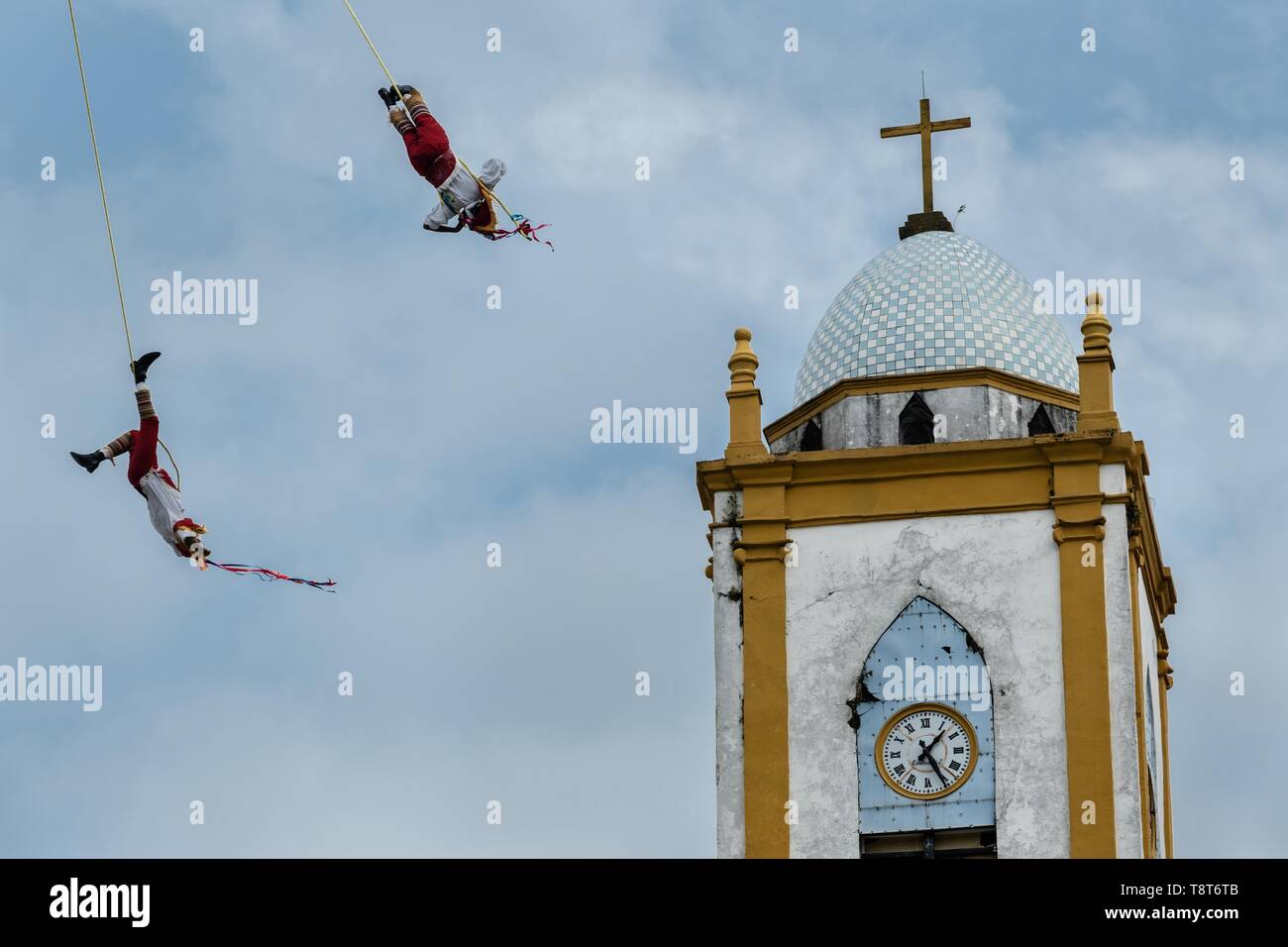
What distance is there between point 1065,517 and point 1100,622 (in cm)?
128

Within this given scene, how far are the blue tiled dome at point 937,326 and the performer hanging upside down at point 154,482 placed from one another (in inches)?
471

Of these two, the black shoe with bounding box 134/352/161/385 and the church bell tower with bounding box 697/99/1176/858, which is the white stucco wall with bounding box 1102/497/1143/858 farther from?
the black shoe with bounding box 134/352/161/385

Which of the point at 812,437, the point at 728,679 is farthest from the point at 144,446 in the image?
the point at 812,437

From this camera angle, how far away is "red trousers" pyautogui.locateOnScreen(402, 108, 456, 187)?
105 feet

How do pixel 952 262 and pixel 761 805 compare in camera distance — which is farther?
pixel 952 262

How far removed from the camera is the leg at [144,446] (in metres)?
33.0

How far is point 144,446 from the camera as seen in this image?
33281 millimetres

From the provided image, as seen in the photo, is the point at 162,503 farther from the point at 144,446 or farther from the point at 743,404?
the point at 743,404

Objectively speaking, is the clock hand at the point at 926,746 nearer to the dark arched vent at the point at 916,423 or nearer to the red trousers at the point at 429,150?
the dark arched vent at the point at 916,423

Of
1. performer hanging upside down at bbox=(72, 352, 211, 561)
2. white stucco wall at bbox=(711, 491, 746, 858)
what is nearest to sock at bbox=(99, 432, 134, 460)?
performer hanging upside down at bbox=(72, 352, 211, 561)
